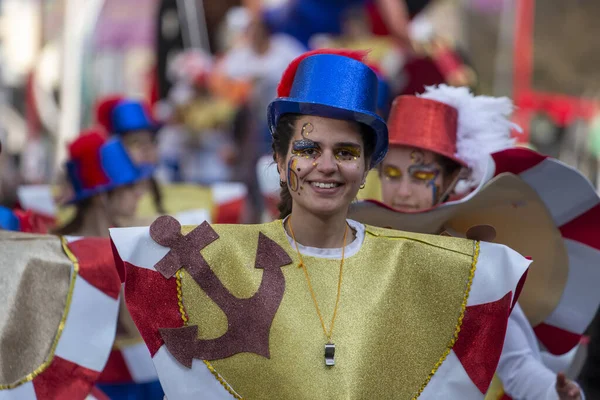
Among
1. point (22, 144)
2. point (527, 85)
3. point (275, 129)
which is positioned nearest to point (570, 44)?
point (527, 85)

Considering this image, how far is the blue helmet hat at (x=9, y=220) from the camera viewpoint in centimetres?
391

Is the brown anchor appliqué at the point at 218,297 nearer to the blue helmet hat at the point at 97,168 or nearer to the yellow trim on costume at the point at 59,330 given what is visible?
the yellow trim on costume at the point at 59,330

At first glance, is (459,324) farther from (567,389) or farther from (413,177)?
(413,177)

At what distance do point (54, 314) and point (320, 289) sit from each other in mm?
889

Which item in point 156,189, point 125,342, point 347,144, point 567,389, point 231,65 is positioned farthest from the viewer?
point 231,65

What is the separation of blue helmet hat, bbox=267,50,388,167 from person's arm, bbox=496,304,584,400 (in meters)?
0.91

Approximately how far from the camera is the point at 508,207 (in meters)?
3.46

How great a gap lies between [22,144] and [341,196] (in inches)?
666

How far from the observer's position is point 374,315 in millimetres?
2816

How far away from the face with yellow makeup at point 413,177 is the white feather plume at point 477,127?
8cm

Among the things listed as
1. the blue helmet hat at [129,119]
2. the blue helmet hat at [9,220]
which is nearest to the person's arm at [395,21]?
the blue helmet hat at [129,119]

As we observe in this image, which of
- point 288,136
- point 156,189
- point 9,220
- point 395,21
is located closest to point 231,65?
point 395,21

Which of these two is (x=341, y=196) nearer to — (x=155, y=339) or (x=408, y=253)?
(x=408, y=253)

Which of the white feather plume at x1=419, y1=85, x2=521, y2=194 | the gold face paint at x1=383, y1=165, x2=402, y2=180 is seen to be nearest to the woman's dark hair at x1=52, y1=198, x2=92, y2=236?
the gold face paint at x1=383, y1=165, x2=402, y2=180
